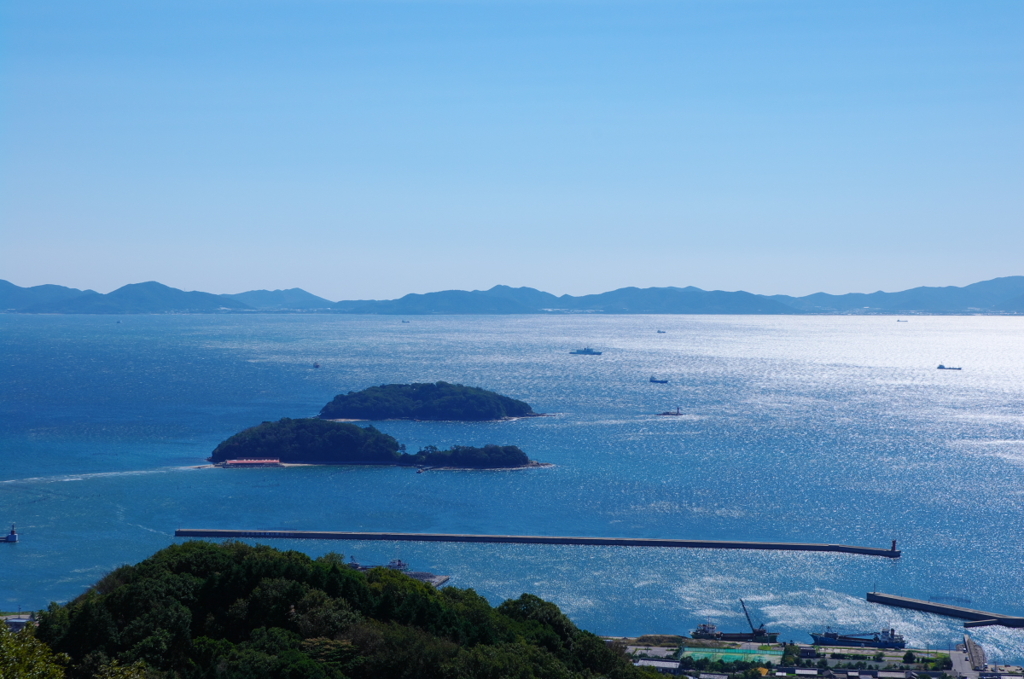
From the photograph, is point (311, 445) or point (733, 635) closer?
point (733, 635)

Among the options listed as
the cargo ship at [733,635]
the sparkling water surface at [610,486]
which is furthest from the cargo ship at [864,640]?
the cargo ship at [733,635]

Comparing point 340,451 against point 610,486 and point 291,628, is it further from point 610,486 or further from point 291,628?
point 291,628

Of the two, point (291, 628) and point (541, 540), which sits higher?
point (291, 628)

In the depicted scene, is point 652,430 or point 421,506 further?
point 652,430

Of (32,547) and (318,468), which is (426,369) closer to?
(318,468)

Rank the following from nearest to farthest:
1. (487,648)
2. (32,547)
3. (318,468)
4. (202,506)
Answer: (487,648)
(32,547)
(202,506)
(318,468)

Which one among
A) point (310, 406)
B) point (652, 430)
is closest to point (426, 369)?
point (310, 406)

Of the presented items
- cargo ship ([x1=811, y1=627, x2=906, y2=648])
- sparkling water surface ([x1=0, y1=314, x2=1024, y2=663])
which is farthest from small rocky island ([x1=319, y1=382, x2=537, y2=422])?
cargo ship ([x1=811, y1=627, x2=906, y2=648])

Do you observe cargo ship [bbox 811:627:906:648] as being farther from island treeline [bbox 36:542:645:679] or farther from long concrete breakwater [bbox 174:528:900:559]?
island treeline [bbox 36:542:645:679]

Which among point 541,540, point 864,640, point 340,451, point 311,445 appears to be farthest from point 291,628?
point 311,445
